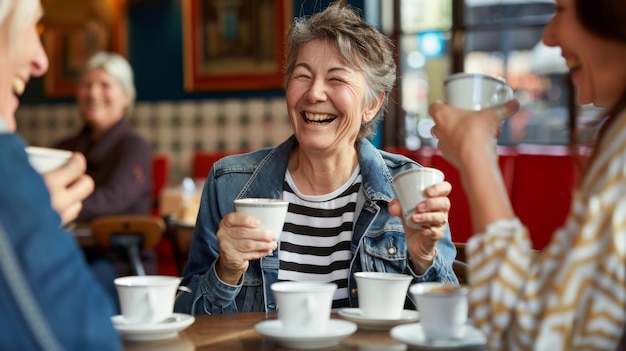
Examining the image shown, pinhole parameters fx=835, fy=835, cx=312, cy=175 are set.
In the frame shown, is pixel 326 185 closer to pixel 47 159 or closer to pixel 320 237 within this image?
pixel 320 237

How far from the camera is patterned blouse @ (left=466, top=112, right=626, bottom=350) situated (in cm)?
105

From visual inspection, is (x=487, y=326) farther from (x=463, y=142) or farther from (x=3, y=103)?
A: (x=3, y=103)

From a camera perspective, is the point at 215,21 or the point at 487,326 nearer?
the point at 487,326

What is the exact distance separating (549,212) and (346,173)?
5.77 ft

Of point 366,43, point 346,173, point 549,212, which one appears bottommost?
point 549,212

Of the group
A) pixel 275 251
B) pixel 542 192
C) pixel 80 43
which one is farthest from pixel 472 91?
pixel 80 43

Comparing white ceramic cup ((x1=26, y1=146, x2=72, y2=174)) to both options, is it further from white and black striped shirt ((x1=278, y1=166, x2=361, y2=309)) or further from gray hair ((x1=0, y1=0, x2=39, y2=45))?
white and black striped shirt ((x1=278, y1=166, x2=361, y2=309))

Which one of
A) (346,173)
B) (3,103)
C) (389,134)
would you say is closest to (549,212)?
(346,173)

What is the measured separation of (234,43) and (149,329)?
5140 mm

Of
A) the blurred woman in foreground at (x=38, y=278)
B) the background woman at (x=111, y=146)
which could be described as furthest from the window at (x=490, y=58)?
the blurred woman in foreground at (x=38, y=278)

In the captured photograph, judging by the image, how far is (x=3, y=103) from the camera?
1.12 metres

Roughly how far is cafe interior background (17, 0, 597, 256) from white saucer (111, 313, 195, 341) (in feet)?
9.99

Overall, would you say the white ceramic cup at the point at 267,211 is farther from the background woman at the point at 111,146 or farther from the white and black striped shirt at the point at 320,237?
the background woman at the point at 111,146

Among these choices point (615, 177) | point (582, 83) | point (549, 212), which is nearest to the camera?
Answer: point (615, 177)
